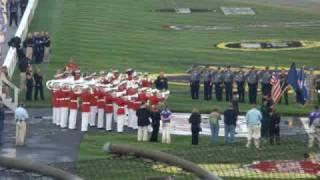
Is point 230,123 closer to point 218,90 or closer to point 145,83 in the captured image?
point 145,83

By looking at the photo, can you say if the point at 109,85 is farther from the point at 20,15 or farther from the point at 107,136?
the point at 20,15

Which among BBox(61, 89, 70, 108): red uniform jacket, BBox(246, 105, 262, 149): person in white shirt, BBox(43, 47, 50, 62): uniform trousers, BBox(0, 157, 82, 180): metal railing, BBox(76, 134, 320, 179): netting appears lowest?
BBox(43, 47, 50, 62): uniform trousers

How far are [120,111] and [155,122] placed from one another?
153 centimetres

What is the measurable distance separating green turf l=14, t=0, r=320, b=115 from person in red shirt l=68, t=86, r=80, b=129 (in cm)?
363

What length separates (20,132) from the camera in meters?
28.7

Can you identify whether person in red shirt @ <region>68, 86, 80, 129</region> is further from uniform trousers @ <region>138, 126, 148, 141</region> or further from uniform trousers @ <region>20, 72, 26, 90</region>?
uniform trousers @ <region>20, 72, 26, 90</region>

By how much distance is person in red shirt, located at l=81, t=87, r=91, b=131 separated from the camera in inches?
1203

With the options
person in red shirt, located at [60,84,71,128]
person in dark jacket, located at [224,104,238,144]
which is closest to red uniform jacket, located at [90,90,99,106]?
person in red shirt, located at [60,84,71,128]

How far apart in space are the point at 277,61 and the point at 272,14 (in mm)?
18059

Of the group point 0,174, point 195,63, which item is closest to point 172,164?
point 0,174

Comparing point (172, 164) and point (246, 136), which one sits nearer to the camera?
point (172, 164)

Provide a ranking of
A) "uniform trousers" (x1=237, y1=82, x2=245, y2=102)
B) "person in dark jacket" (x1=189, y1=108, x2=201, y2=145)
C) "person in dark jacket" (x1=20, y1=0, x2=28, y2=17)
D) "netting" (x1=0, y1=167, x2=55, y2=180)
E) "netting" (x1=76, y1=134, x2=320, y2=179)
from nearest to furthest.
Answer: "netting" (x1=0, y1=167, x2=55, y2=180) → "netting" (x1=76, y1=134, x2=320, y2=179) → "person in dark jacket" (x1=189, y1=108, x2=201, y2=145) → "uniform trousers" (x1=237, y1=82, x2=245, y2=102) → "person in dark jacket" (x1=20, y1=0, x2=28, y2=17)

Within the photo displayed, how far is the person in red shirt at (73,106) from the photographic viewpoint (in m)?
30.9

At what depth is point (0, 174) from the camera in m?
10.0
